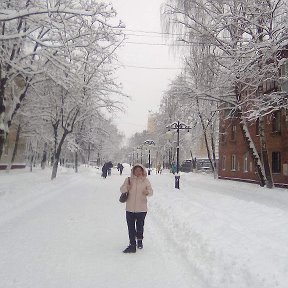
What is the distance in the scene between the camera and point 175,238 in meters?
9.07

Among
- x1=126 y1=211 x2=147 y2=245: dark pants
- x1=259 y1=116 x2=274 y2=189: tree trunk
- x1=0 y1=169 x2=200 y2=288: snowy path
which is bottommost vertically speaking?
x1=0 y1=169 x2=200 y2=288: snowy path

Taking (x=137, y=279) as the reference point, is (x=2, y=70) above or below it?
above

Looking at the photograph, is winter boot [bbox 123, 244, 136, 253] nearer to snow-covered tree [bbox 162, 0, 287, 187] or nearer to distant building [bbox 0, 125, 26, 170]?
snow-covered tree [bbox 162, 0, 287, 187]

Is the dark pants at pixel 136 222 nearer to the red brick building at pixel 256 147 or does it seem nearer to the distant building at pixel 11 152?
the red brick building at pixel 256 147

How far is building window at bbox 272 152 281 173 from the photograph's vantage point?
30.8m

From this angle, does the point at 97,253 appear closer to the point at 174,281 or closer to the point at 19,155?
the point at 174,281

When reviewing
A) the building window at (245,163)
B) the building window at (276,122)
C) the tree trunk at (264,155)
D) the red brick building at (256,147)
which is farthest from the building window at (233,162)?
the tree trunk at (264,155)

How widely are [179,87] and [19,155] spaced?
34.1 meters

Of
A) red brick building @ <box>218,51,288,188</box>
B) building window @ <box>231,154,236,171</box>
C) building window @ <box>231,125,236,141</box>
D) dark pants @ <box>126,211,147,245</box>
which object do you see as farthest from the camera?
building window @ <box>231,125,236,141</box>

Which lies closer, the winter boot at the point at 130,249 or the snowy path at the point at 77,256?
the snowy path at the point at 77,256

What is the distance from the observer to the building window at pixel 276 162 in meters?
A: 30.8

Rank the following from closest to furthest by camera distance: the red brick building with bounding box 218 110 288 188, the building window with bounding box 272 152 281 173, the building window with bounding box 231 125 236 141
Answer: the red brick building with bounding box 218 110 288 188, the building window with bounding box 272 152 281 173, the building window with bounding box 231 125 236 141

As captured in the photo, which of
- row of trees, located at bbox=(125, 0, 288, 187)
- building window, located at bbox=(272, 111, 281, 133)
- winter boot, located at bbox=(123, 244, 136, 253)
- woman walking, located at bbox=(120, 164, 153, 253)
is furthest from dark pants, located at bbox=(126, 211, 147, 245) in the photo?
building window, located at bbox=(272, 111, 281, 133)

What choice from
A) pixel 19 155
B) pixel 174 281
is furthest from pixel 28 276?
pixel 19 155
